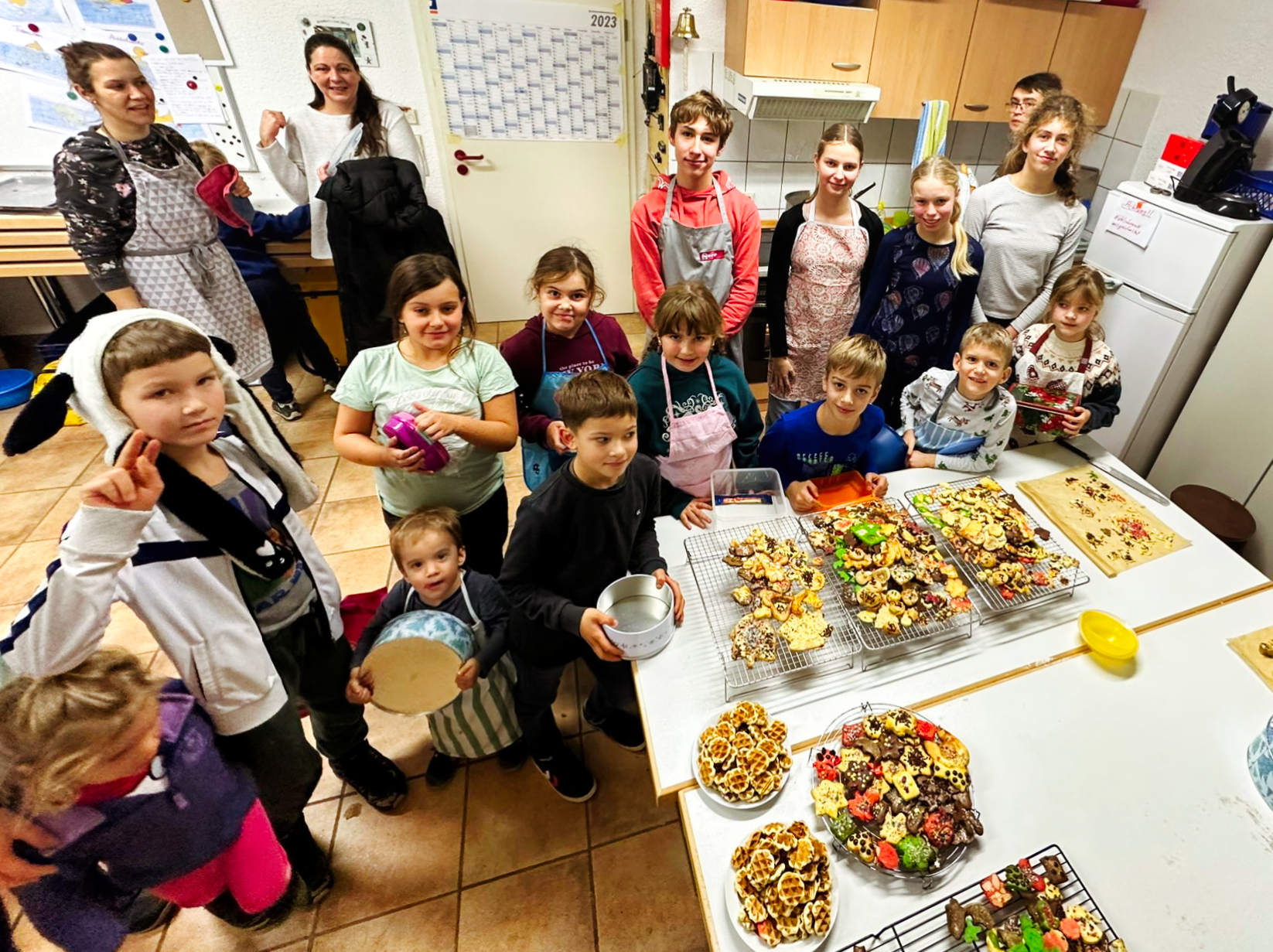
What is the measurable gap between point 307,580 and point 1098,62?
4.17m

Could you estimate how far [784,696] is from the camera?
3.59 feet

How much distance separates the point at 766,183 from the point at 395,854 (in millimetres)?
3460

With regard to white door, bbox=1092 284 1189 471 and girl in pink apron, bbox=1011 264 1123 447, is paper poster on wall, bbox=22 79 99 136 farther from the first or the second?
white door, bbox=1092 284 1189 471

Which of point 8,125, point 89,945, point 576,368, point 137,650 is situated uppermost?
point 8,125

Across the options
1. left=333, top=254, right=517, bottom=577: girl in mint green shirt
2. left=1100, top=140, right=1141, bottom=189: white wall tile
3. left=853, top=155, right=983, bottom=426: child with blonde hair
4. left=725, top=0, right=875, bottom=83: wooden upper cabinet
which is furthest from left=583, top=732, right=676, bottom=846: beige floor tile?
left=1100, top=140, right=1141, bottom=189: white wall tile

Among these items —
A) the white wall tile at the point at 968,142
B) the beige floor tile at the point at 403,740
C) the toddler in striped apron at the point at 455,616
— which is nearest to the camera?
→ the toddler in striped apron at the point at 455,616

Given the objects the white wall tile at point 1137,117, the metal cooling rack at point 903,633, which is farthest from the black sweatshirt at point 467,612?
the white wall tile at point 1137,117

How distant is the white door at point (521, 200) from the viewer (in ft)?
11.8

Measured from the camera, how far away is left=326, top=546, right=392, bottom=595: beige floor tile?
232 cm

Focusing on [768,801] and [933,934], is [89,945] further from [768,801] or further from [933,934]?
[933,934]

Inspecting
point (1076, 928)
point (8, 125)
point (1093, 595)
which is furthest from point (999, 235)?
point (8, 125)

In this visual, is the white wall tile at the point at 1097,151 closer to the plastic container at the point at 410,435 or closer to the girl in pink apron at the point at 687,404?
the girl in pink apron at the point at 687,404

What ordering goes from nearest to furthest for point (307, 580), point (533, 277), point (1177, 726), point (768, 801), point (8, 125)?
point (768, 801)
point (1177, 726)
point (307, 580)
point (533, 277)
point (8, 125)

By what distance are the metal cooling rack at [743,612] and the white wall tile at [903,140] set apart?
9.89 ft
